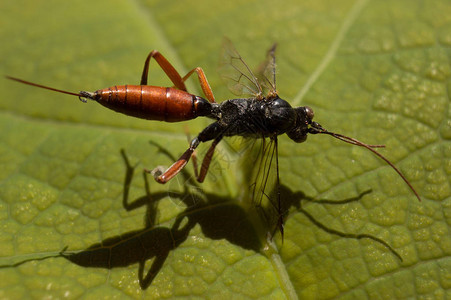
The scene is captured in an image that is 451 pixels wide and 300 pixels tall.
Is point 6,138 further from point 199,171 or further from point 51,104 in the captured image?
point 199,171

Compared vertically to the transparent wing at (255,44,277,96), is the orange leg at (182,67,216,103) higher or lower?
higher

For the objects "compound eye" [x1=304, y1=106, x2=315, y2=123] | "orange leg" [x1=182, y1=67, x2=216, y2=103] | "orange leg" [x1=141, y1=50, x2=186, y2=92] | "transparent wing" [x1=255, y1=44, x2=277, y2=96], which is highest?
"orange leg" [x1=141, y1=50, x2=186, y2=92]

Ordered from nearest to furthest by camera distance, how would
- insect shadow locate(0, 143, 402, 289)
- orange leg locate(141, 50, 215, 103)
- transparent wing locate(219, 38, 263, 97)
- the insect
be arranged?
1. insect shadow locate(0, 143, 402, 289)
2. the insect
3. orange leg locate(141, 50, 215, 103)
4. transparent wing locate(219, 38, 263, 97)

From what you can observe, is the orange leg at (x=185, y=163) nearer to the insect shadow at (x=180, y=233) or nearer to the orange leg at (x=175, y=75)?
the insect shadow at (x=180, y=233)

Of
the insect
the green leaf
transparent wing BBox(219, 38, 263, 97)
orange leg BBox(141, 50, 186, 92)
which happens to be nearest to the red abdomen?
the insect

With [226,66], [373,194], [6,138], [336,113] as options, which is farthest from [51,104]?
[373,194]

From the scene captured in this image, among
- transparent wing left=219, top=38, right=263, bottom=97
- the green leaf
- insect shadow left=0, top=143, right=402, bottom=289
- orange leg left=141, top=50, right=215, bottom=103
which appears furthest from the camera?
transparent wing left=219, top=38, right=263, bottom=97

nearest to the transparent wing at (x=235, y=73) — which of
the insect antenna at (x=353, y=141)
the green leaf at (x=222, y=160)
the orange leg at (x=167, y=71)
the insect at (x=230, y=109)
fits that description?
the insect at (x=230, y=109)

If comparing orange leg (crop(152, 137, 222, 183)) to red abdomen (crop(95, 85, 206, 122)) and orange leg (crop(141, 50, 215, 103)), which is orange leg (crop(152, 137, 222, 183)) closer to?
→ red abdomen (crop(95, 85, 206, 122))

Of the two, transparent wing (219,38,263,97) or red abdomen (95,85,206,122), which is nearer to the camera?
red abdomen (95,85,206,122)
